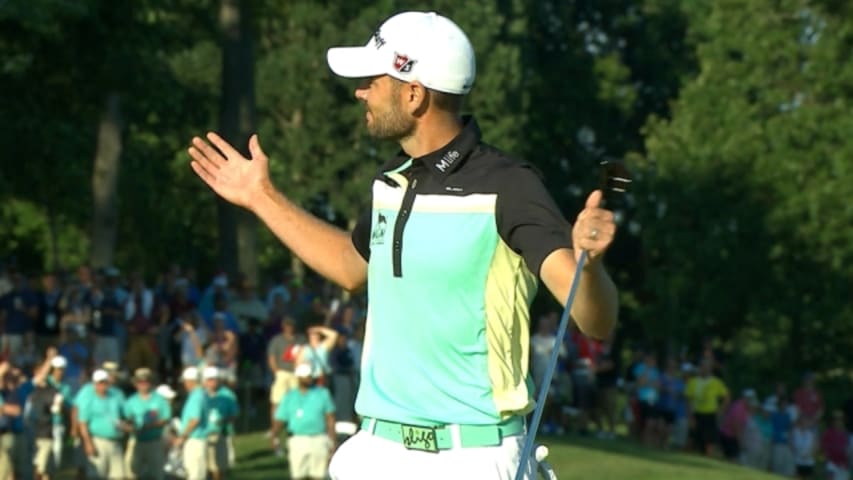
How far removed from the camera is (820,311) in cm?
4562

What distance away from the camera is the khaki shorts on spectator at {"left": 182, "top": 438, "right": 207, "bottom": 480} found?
23.8 m

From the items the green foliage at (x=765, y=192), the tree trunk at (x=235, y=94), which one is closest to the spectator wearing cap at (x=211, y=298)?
the tree trunk at (x=235, y=94)

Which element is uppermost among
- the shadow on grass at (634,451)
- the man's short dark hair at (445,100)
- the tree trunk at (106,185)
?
the tree trunk at (106,185)

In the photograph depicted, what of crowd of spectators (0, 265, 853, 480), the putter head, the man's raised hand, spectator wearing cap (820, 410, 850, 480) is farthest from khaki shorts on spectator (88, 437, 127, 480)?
the man's raised hand

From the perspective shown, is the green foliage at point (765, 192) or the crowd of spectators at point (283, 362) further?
the green foliage at point (765, 192)

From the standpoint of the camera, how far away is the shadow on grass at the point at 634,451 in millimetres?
28203

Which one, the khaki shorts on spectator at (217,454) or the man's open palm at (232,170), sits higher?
the man's open palm at (232,170)

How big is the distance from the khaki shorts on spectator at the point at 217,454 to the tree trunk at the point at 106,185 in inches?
A: 353

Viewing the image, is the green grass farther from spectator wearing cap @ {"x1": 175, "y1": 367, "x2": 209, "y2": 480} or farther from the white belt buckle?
the white belt buckle

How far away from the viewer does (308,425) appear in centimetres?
2425

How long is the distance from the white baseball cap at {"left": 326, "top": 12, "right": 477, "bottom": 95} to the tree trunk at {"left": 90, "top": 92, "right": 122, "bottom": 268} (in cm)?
2752

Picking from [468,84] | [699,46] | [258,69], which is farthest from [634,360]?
[468,84]

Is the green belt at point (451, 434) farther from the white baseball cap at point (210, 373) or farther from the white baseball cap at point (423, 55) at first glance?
the white baseball cap at point (210, 373)

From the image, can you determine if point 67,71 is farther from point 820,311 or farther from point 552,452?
point 820,311
